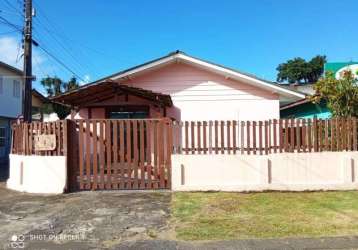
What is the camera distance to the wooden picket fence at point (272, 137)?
34.4 feet

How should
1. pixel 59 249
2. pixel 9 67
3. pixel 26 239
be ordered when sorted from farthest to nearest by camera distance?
pixel 9 67
pixel 26 239
pixel 59 249

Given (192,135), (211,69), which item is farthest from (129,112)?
(192,135)

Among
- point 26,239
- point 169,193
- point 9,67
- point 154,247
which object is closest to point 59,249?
point 26,239

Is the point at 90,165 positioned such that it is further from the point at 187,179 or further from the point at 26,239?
the point at 26,239

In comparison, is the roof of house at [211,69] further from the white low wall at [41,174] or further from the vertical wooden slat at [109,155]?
the white low wall at [41,174]

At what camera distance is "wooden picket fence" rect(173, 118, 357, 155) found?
34.4 ft

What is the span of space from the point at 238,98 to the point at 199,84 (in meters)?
1.52

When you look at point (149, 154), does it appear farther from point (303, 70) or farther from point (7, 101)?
point (303, 70)

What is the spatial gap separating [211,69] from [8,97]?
17.2 metres

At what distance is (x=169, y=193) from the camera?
10.2 meters

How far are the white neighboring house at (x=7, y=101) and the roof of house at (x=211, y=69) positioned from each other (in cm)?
1364

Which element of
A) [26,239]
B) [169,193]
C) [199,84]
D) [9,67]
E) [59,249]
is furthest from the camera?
[9,67]

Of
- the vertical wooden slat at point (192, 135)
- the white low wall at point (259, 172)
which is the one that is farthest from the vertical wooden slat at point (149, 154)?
the vertical wooden slat at point (192, 135)

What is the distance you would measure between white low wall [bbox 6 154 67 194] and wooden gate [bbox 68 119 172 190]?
26 cm
